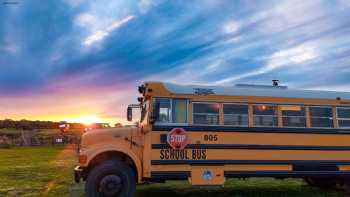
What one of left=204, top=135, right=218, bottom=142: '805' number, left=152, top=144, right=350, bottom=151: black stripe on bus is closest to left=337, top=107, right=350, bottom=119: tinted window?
left=152, top=144, right=350, bottom=151: black stripe on bus

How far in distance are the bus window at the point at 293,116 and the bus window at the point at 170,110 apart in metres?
2.61

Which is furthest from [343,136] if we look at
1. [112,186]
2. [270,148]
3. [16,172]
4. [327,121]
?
[16,172]

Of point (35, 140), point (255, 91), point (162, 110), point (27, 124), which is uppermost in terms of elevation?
point (27, 124)

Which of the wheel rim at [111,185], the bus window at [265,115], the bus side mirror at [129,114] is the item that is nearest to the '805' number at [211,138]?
the bus window at [265,115]

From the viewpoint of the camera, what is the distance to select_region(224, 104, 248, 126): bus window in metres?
9.81

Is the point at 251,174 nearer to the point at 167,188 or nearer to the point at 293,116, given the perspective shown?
the point at 293,116

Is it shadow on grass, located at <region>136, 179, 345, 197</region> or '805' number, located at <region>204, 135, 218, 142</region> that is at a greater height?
'805' number, located at <region>204, 135, 218, 142</region>

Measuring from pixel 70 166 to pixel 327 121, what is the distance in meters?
11.5

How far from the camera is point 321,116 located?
10.5 metres

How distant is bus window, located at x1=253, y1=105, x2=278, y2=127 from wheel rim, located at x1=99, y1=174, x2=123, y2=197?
361 cm

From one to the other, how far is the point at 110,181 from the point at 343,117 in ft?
20.6

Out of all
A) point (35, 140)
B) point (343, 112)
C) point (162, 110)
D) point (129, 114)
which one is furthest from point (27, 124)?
point (343, 112)

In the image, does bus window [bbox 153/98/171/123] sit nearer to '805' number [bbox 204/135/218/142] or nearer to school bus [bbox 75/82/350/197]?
school bus [bbox 75/82/350/197]

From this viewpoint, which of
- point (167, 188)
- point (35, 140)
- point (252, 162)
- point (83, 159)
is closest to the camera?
point (83, 159)
